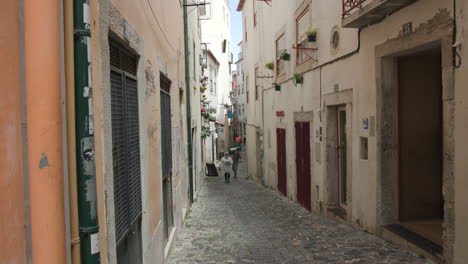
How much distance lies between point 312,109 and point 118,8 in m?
7.36

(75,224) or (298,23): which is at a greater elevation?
(298,23)

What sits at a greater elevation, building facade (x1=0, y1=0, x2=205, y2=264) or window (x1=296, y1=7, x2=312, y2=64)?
window (x1=296, y1=7, x2=312, y2=64)

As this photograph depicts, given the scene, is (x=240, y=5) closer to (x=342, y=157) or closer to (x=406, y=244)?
(x=342, y=157)

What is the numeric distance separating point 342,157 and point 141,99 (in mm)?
5634

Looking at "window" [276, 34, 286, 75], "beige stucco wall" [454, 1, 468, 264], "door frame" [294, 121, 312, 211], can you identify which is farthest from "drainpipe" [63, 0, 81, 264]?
"window" [276, 34, 286, 75]

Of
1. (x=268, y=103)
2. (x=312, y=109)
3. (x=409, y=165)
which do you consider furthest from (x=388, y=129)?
(x=268, y=103)

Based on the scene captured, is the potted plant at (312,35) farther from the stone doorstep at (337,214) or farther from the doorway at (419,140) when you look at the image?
the stone doorstep at (337,214)

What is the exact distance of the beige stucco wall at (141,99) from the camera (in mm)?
2650

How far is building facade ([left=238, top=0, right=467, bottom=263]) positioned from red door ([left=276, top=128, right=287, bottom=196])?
142cm

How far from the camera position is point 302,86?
1091cm

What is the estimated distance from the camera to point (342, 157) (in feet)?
29.1

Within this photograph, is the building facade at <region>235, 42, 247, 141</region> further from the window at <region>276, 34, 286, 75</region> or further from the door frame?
the door frame

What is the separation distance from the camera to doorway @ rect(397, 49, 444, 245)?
6305mm

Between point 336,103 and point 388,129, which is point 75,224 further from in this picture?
point 336,103
